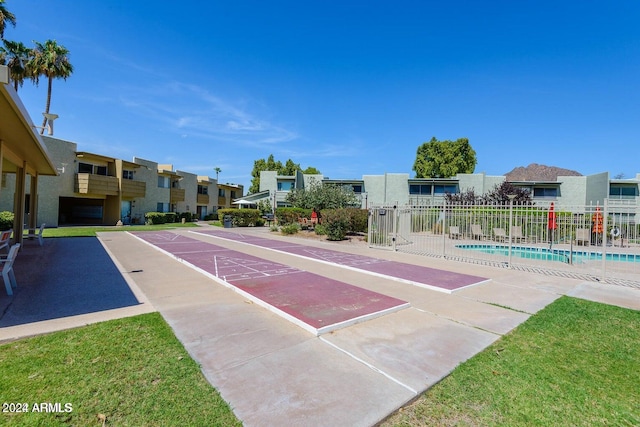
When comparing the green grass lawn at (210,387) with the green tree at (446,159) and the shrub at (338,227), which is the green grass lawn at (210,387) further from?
the green tree at (446,159)

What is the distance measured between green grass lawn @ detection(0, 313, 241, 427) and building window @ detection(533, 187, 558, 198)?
44.4 meters

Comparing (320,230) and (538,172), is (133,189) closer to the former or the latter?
(320,230)

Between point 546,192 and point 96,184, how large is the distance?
5018cm

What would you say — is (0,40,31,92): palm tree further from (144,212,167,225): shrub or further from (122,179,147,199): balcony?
(144,212,167,225): shrub

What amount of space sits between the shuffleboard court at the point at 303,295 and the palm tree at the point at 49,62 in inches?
1124

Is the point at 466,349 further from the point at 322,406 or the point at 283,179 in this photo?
the point at 283,179

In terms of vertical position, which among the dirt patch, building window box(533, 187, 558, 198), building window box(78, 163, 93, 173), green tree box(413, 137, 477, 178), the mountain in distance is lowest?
the dirt patch

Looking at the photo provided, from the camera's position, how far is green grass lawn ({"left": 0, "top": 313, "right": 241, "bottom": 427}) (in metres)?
2.60

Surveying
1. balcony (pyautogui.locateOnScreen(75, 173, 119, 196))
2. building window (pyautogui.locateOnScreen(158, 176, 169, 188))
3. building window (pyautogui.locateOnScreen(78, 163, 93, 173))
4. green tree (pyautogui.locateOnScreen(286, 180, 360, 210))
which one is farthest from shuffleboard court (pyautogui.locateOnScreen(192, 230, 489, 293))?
building window (pyautogui.locateOnScreen(158, 176, 169, 188))

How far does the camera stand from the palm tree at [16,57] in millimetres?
23922

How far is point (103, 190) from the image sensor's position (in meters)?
29.4

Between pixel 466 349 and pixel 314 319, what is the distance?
7.49 feet

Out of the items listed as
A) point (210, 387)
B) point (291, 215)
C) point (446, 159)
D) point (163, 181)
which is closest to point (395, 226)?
point (210, 387)

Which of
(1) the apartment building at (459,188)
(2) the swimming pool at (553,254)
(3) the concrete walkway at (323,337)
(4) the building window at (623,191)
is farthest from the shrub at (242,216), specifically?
(4) the building window at (623,191)
